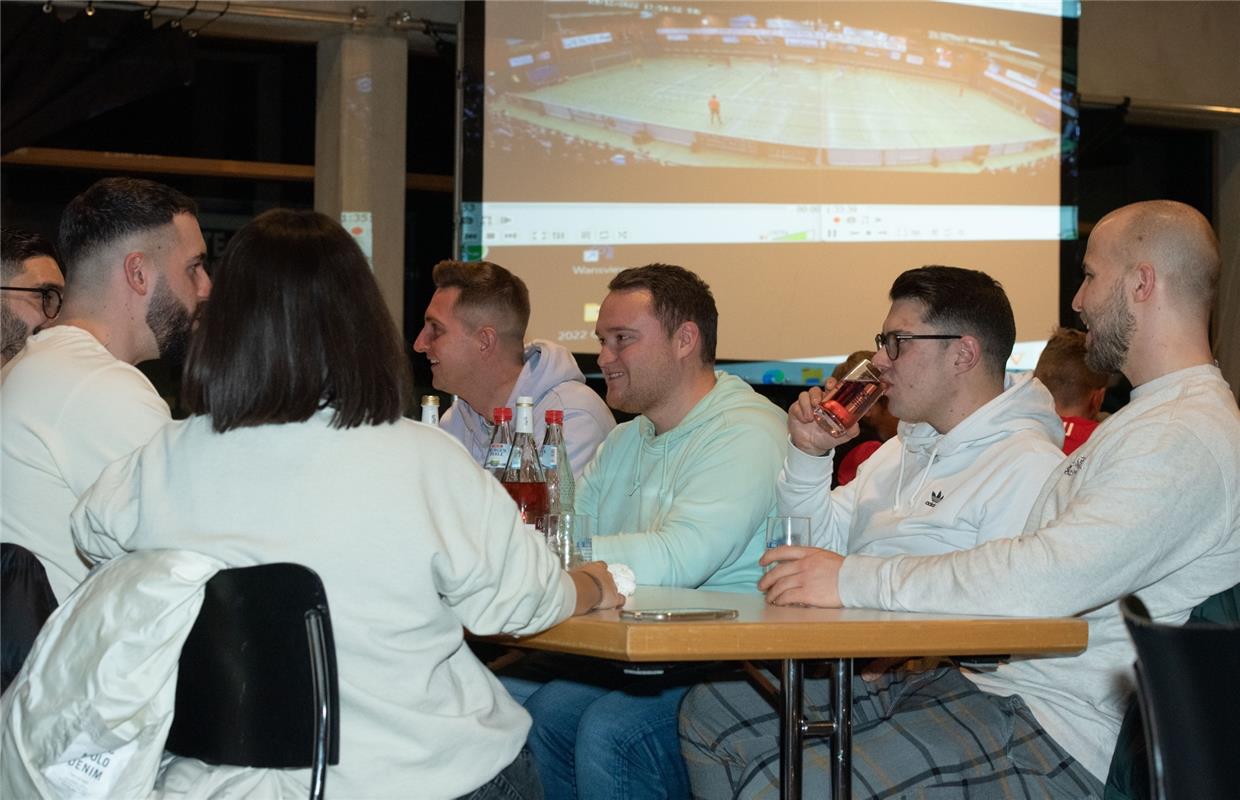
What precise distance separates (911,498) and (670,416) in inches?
26.5

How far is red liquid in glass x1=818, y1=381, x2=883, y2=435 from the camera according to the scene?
272 centimetres

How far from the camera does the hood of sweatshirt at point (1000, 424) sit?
266cm

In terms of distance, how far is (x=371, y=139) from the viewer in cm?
586

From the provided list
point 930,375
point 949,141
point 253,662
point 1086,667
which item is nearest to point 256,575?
point 253,662

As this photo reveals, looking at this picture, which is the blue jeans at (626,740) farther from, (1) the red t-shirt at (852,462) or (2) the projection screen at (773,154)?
(2) the projection screen at (773,154)

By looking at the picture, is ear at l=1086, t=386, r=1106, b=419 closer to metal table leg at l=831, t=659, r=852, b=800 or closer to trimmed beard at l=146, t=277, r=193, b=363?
metal table leg at l=831, t=659, r=852, b=800

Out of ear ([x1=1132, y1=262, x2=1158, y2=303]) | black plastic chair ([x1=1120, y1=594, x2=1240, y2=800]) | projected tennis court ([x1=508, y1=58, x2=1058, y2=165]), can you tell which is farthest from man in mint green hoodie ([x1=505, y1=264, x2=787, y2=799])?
projected tennis court ([x1=508, y1=58, x2=1058, y2=165])

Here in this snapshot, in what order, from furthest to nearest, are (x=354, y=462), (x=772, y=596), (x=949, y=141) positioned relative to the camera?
(x=949, y=141) < (x=772, y=596) < (x=354, y=462)

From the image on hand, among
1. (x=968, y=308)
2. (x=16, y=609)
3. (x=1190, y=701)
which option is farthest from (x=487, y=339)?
(x=1190, y=701)

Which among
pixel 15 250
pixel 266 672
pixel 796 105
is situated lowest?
pixel 266 672

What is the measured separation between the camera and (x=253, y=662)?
164 centimetres

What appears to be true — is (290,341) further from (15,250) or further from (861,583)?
(15,250)

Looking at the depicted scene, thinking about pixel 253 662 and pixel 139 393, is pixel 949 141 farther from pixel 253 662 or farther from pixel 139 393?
pixel 253 662

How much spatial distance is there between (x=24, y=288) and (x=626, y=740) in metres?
2.15
